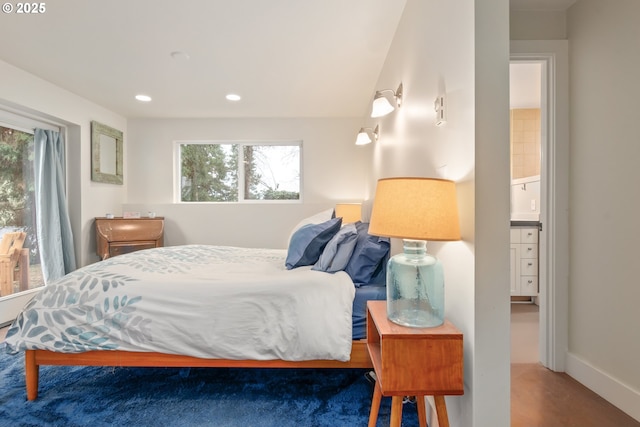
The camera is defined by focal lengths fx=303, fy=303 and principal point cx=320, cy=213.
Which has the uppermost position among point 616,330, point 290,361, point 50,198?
point 50,198

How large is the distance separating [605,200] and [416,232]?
1414 millimetres

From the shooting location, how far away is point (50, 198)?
325 cm

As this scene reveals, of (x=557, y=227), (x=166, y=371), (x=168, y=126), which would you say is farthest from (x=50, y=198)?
(x=557, y=227)

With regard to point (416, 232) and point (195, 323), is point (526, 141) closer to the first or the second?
Answer: point (416, 232)

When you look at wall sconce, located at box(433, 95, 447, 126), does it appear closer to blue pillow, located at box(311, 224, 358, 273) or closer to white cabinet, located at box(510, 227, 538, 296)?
blue pillow, located at box(311, 224, 358, 273)

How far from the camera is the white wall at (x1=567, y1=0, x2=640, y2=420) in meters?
1.58

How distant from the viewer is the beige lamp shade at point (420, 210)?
111 cm

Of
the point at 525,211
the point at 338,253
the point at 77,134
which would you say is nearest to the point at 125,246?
the point at 77,134

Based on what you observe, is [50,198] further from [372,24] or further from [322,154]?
[372,24]

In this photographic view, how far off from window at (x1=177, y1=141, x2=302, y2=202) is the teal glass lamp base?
10.6ft

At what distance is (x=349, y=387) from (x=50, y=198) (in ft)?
11.8

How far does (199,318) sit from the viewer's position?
5.42 ft

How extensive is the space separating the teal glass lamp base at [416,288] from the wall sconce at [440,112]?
0.56 metres

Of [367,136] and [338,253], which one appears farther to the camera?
[367,136]
